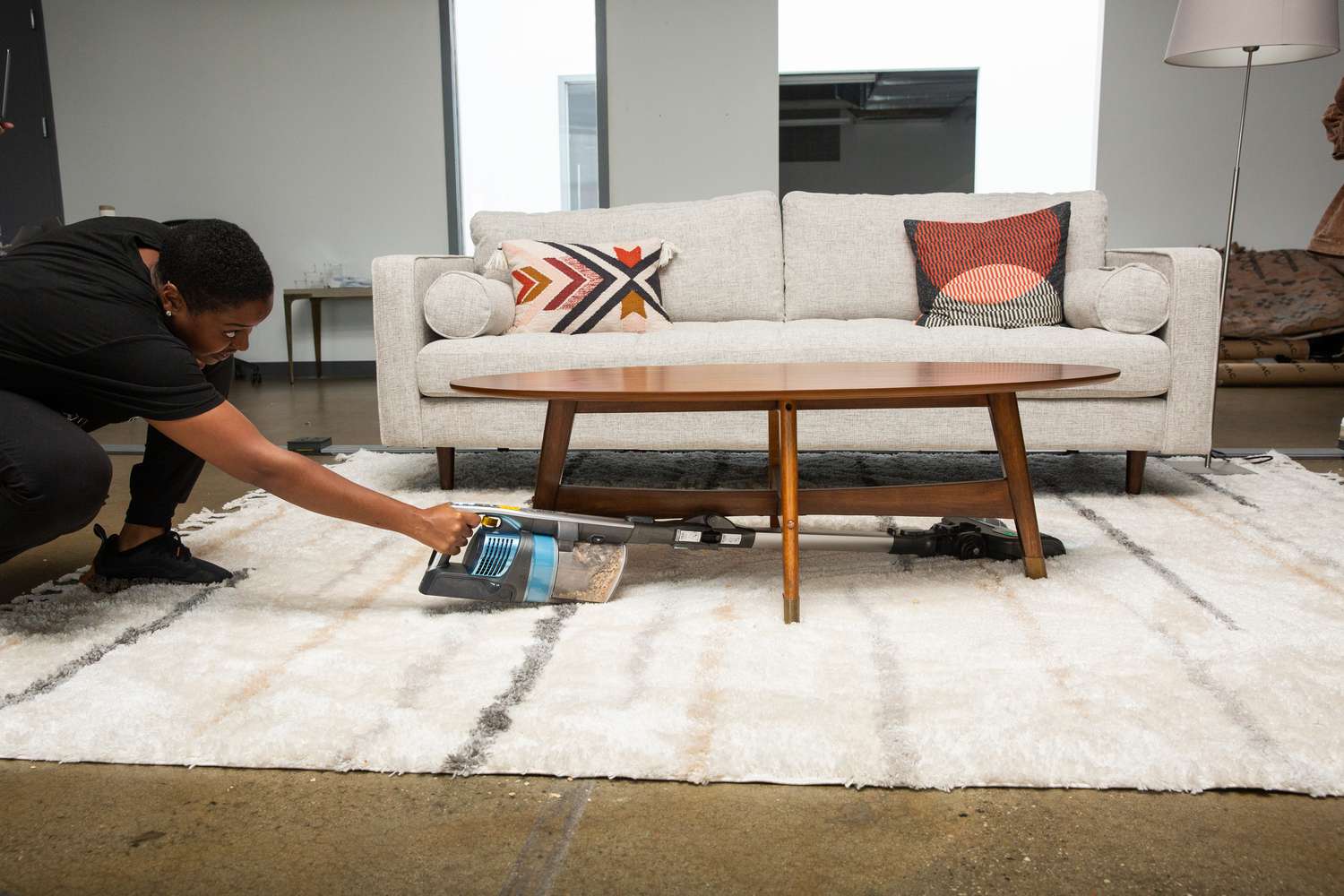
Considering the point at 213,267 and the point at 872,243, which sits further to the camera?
the point at 872,243

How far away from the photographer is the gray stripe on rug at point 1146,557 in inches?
67.3

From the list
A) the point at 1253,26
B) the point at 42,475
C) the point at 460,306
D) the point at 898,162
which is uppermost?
the point at 1253,26

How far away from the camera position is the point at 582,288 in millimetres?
3107

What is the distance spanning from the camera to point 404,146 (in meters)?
6.14

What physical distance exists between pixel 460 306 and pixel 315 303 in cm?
358

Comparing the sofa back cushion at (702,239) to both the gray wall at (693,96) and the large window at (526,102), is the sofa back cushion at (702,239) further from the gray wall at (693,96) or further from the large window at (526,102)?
the large window at (526,102)

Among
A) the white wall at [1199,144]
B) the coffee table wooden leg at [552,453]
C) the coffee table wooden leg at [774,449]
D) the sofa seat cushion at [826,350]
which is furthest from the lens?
the white wall at [1199,144]

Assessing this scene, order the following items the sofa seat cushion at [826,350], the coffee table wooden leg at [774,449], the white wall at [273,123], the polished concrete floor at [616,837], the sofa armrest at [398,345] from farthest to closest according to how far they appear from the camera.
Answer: the white wall at [273,123], the sofa armrest at [398,345], the sofa seat cushion at [826,350], the coffee table wooden leg at [774,449], the polished concrete floor at [616,837]

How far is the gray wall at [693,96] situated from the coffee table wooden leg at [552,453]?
410cm

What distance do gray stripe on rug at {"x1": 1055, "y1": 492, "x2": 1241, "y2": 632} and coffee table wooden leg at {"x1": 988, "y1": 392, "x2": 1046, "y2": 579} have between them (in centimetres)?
23

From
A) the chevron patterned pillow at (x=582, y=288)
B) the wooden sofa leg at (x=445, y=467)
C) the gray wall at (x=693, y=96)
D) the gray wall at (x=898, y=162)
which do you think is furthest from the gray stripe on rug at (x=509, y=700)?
the gray wall at (x=898, y=162)

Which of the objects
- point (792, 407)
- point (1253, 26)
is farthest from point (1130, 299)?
point (792, 407)

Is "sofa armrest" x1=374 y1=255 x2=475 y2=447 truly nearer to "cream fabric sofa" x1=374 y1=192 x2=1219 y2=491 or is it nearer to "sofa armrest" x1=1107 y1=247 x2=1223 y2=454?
"cream fabric sofa" x1=374 y1=192 x2=1219 y2=491

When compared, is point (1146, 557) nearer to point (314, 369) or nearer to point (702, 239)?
point (702, 239)
